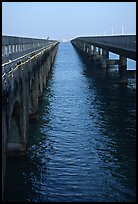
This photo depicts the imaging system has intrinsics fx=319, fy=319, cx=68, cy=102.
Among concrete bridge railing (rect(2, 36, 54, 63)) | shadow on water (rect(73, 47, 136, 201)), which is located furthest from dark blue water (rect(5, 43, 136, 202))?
concrete bridge railing (rect(2, 36, 54, 63))

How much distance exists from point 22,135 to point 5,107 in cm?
691

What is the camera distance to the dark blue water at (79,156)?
17.0 metres

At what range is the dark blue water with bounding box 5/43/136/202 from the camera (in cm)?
1695

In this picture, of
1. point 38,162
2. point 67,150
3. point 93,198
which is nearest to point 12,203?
point 93,198

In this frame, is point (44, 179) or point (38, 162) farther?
point (38, 162)

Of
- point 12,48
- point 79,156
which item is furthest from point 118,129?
point 12,48

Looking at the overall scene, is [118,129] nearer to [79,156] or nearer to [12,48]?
[79,156]

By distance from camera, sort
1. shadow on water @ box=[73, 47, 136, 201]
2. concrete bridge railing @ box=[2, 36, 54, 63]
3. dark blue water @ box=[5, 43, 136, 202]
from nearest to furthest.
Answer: dark blue water @ box=[5, 43, 136, 202] < shadow on water @ box=[73, 47, 136, 201] < concrete bridge railing @ box=[2, 36, 54, 63]

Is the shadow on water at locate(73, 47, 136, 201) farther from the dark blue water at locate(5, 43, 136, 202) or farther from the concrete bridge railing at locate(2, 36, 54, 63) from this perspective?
the concrete bridge railing at locate(2, 36, 54, 63)

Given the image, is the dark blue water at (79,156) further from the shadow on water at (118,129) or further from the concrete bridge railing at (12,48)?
the concrete bridge railing at (12,48)

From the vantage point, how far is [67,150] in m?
23.6

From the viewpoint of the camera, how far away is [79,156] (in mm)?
22281

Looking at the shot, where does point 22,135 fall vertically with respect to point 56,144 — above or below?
above

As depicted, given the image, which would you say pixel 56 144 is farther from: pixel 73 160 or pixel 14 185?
pixel 14 185
